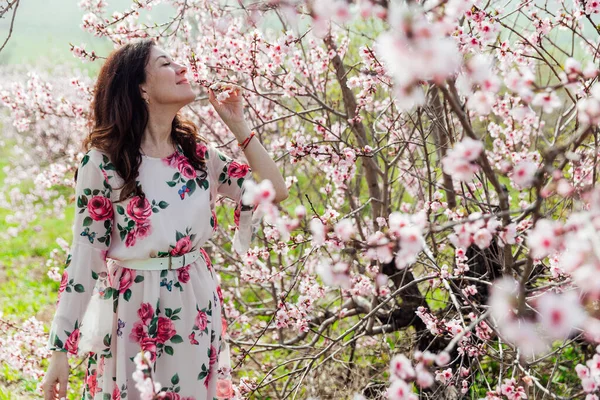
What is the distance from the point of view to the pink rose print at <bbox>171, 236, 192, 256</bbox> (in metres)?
1.94

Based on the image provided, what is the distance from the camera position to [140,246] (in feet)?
6.22

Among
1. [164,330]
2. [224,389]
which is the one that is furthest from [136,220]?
[224,389]

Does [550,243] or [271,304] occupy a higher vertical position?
[271,304]

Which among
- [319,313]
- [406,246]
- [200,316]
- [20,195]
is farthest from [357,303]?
[20,195]

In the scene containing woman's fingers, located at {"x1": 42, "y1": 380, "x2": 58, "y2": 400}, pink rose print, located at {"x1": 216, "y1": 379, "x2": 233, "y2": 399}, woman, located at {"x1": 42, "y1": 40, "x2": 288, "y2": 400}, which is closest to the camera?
woman's fingers, located at {"x1": 42, "y1": 380, "x2": 58, "y2": 400}

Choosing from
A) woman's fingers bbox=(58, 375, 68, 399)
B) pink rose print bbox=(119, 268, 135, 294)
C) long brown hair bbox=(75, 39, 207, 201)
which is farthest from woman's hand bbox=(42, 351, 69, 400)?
long brown hair bbox=(75, 39, 207, 201)

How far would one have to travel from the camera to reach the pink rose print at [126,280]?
1.91 meters

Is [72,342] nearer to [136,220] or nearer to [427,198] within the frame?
[136,220]

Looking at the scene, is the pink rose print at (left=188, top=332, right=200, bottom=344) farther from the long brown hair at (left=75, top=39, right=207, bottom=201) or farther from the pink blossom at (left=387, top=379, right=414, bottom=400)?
the pink blossom at (left=387, top=379, right=414, bottom=400)

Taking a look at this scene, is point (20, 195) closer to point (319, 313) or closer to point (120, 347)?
point (319, 313)

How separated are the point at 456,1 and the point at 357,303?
2475 millimetres

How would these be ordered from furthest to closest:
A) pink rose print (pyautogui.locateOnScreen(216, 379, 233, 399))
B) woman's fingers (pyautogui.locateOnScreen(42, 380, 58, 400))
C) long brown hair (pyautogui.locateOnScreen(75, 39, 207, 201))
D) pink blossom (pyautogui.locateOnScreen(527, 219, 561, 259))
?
pink rose print (pyautogui.locateOnScreen(216, 379, 233, 399)) < long brown hair (pyautogui.locateOnScreen(75, 39, 207, 201)) < woman's fingers (pyautogui.locateOnScreen(42, 380, 58, 400)) < pink blossom (pyautogui.locateOnScreen(527, 219, 561, 259))

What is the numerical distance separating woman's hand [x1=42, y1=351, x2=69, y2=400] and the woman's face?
3.07ft

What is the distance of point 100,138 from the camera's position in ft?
6.61
